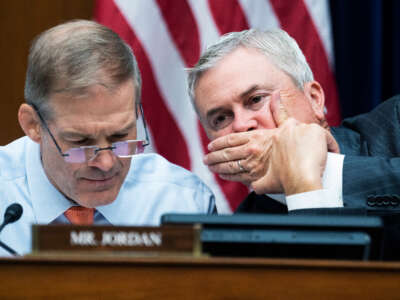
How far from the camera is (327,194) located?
4.97 ft

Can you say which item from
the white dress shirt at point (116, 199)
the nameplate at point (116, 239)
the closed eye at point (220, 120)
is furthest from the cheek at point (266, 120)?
the nameplate at point (116, 239)

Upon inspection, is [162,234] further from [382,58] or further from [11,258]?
[382,58]

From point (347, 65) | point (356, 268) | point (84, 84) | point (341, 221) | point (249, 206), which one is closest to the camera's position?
point (356, 268)

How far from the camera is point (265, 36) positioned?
2273 mm

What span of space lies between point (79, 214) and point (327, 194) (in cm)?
88

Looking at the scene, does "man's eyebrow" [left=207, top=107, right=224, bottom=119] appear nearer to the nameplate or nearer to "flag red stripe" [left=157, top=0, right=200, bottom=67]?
"flag red stripe" [left=157, top=0, right=200, bottom=67]

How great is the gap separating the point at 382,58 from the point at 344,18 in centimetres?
29

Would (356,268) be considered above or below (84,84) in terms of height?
below

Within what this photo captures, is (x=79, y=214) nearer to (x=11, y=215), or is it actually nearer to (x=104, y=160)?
(x=104, y=160)

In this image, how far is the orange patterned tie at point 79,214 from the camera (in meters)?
1.96

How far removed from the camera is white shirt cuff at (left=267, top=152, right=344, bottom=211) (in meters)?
1.50

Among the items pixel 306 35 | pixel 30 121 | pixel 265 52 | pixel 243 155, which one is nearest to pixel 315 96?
pixel 265 52

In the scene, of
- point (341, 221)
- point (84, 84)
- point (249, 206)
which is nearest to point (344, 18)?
point (249, 206)

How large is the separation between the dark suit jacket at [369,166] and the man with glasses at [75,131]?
1.79ft
